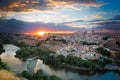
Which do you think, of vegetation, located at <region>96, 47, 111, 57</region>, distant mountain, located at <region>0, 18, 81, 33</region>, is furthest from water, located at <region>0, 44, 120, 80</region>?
vegetation, located at <region>96, 47, 111, 57</region>

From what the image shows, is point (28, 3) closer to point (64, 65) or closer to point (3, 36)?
point (3, 36)

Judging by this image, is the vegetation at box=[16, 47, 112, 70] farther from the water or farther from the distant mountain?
the distant mountain

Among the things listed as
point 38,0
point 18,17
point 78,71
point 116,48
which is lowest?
point 78,71

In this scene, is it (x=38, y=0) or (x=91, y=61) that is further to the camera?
(x=91, y=61)

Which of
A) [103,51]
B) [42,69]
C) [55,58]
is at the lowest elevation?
[42,69]

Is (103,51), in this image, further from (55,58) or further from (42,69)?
(42,69)

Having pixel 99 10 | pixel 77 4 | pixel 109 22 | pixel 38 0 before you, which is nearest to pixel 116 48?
pixel 109 22

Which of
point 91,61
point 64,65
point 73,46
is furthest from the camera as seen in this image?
point 64,65

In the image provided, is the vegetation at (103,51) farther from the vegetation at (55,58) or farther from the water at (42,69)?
the water at (42,69)

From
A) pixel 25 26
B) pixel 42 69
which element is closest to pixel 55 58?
pixel 42 69
